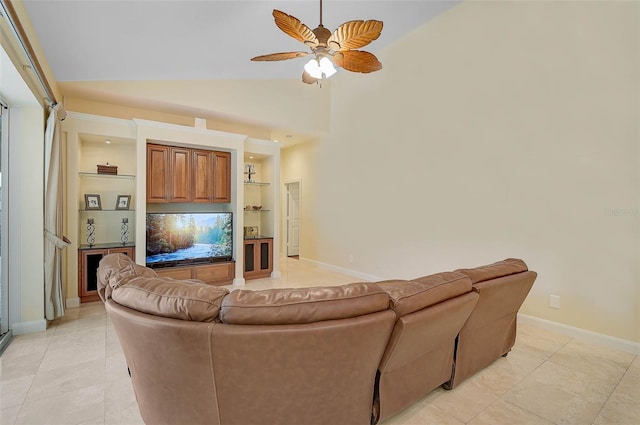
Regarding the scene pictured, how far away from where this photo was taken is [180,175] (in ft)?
14.9

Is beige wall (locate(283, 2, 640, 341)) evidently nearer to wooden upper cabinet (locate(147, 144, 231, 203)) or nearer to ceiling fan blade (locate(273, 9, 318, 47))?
wooden upper cabinet (locate(147, 144, 231, 203))

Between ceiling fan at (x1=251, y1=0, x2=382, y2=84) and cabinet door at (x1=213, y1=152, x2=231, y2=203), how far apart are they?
8.33ft

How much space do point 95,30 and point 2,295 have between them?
8.63 feet

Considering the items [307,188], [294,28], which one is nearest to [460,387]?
[294,28]

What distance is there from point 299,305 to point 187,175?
395cm

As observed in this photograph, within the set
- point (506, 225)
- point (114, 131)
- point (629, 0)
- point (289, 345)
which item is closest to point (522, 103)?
point (629, 0)

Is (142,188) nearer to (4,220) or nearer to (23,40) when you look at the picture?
(4,220)

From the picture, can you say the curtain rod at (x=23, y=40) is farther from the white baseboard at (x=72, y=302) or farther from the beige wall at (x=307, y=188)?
the beige wall at (x=307, y=188)

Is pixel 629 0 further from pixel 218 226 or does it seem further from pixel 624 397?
pixel 218 226

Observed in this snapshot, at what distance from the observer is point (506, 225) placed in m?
3.59

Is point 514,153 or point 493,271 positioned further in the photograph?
point 514,153

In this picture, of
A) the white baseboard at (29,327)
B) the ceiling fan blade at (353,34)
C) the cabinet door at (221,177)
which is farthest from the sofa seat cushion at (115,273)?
the cabinet door at (221,177)

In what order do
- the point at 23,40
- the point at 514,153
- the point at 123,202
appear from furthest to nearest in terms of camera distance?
the point at 123,202 → the point at 514,153 → the point at 23,40

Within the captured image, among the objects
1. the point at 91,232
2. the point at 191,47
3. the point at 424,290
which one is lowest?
the point at 424,290
